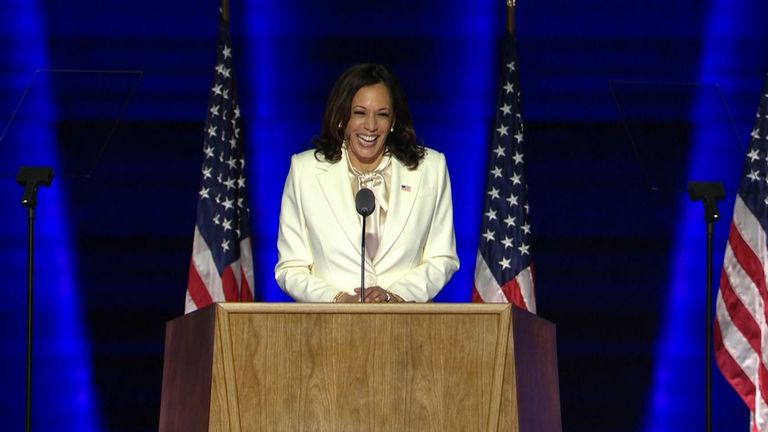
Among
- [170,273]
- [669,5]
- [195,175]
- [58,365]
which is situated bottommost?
[58,365]

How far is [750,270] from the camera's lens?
200 inches

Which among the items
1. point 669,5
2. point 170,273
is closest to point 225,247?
point 170,273

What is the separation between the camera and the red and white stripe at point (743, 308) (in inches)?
199

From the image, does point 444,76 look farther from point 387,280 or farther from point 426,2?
point 387,280

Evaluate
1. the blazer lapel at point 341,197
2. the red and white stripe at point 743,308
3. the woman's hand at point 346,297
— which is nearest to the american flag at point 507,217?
the red and white stripe at point 743,308

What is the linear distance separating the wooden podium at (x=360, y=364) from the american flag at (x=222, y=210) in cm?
214

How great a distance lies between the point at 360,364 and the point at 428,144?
2.79m

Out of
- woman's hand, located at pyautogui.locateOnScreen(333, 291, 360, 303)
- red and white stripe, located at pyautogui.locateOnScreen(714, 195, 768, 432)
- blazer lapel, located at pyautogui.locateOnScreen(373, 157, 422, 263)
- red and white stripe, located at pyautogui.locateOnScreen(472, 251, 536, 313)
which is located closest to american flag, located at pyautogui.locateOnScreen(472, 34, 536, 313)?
red and white stripe, located at pyautogui.locateOnScreen(472, 251, 536, 313)

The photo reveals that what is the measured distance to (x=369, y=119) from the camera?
13.6 ft

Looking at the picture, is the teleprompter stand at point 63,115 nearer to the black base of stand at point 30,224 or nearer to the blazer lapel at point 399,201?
the black base of stand at point 30,224

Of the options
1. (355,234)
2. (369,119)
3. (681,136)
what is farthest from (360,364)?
(681,136)

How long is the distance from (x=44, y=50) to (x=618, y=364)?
9.43ft

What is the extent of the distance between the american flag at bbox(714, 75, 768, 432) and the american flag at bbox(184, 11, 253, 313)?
6.30 ft

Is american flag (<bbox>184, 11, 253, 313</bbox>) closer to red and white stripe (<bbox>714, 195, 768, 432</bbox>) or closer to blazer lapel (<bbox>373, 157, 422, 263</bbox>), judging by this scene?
blazer lapel (<bbox>373, 157, 422, 263</bbox>)
